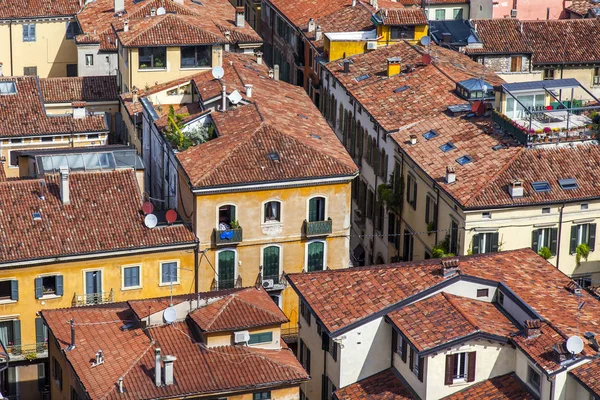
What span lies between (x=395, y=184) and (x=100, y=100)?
1029 inches

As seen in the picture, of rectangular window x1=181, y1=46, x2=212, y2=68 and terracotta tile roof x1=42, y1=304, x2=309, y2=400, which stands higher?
rectangular window x1=181, y1=46, x2=212, y2=68

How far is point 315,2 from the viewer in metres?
120

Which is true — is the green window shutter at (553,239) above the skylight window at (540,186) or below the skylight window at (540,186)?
below

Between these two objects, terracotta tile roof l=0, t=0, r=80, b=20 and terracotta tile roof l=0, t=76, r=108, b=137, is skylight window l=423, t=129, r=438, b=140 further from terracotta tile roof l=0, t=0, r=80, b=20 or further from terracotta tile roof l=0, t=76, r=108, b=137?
terracotta tile roof l=0, t=0, r=80, b=20

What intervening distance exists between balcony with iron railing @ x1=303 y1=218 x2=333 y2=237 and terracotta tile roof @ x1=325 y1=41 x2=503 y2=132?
11.0m

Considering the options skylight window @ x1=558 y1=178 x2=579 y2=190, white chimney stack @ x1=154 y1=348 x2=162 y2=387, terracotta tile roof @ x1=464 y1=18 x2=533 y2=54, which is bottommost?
white chimney stack @ x1=154 y1=348 x2=162 y2=387

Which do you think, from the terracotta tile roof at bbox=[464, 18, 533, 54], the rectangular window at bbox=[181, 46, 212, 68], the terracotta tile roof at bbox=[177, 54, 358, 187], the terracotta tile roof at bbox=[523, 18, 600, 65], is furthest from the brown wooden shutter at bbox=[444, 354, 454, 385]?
the terracotta tile roof at bbox=[523, 18, 600, 65]

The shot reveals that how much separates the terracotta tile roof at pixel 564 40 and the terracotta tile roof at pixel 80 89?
31.0 meters

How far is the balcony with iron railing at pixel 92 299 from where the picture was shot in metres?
80.3

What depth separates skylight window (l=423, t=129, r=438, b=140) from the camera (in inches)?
3524

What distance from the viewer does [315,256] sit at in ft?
278

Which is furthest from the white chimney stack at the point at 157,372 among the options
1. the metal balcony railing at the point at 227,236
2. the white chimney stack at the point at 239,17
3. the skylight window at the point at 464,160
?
the white chimney stack at the point at 239,17

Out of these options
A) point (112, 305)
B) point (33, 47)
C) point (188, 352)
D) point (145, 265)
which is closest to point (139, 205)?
point (145, 265)

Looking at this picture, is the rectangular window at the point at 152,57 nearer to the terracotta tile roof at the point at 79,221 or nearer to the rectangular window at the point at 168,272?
the terracotta tile roof at the point at 79,221
